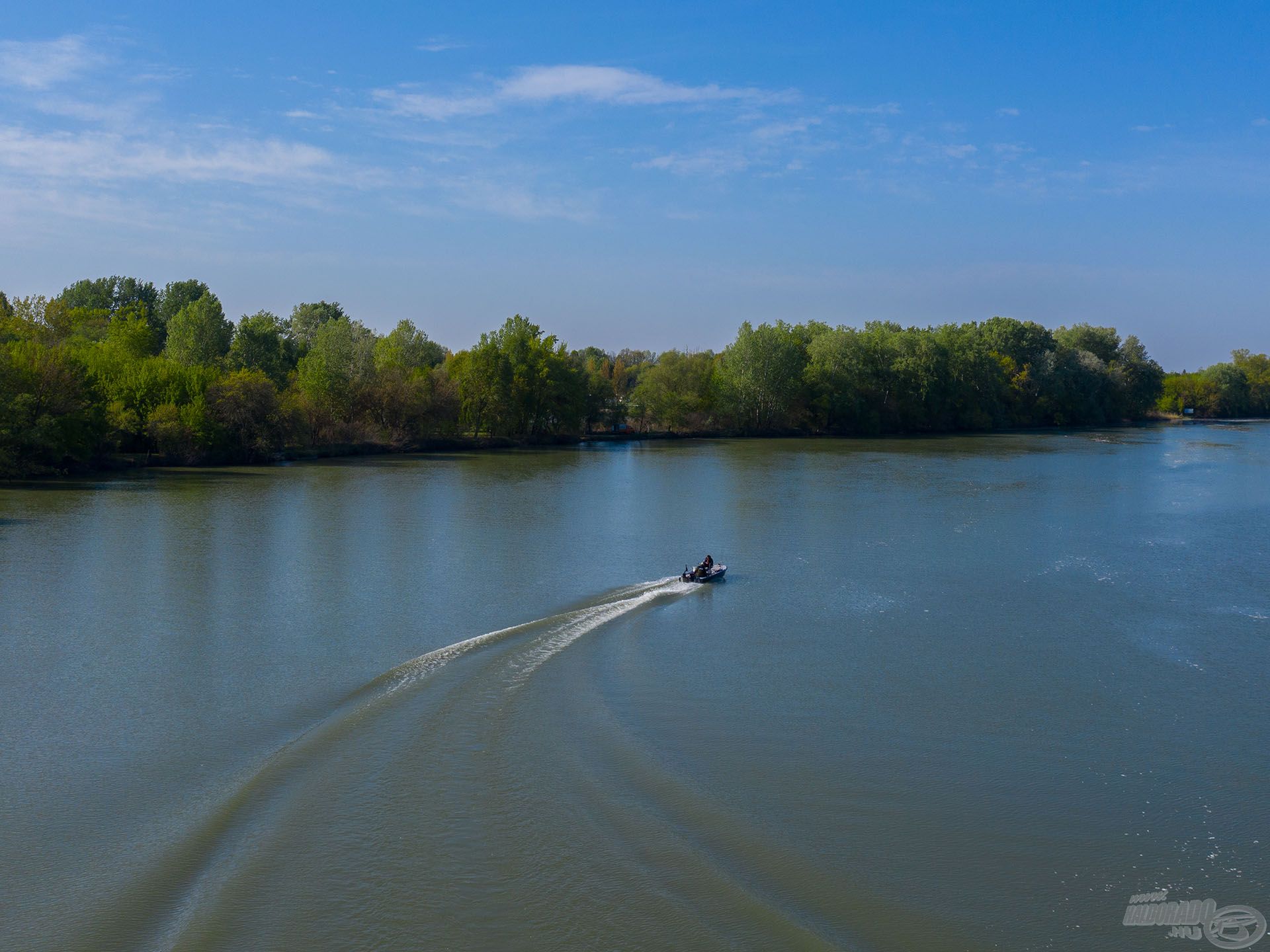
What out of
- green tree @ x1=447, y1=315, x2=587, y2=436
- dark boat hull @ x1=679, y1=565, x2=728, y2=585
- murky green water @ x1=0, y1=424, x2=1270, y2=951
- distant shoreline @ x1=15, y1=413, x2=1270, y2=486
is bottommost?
murky green water @ x1=0, y1=424, x2=1270, y2=951

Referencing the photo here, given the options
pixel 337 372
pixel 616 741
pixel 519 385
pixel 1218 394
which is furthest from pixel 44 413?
pixel 1218 394

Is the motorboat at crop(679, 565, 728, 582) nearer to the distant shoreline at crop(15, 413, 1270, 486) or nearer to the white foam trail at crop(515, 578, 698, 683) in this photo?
the white foam trail at crop(515, 578, 698, 683)

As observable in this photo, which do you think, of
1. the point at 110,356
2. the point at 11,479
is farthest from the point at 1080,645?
the point at 110,356

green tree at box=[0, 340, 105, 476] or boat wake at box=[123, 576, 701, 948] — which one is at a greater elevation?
green tree at box=[0, 340, 105, 476]

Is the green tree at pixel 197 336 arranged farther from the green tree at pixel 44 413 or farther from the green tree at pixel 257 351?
the green tree at pixel 44 413

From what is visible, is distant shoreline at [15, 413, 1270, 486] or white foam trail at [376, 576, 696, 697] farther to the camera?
distant shoreline at [15, 413, 1270, 486]

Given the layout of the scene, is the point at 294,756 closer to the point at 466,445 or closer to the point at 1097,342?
the point at 466,445

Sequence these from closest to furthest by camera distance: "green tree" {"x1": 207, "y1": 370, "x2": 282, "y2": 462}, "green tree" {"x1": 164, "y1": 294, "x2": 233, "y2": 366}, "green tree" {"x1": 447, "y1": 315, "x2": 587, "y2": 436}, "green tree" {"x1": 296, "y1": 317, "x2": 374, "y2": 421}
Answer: "green tree" {"x1": 207, "y1": 370, "x2": 282, "y2": 462} → "green tree" {"x1": 296, "y1": 317, "x2": 374, "y2": 421} → "green tree" {"x1": 164, "y1": 294, "x2": 233, "y2": 366} → "green tree" {"x1": 447, "y1": 315, "x2": 587, "y2": 436}

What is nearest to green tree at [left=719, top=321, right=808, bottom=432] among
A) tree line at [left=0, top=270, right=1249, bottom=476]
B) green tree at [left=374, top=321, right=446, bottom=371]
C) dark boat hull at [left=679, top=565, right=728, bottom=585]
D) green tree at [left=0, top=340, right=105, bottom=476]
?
tree line at [left=0, top=270, right=1249, bottom=476]
